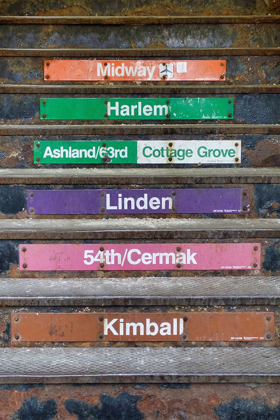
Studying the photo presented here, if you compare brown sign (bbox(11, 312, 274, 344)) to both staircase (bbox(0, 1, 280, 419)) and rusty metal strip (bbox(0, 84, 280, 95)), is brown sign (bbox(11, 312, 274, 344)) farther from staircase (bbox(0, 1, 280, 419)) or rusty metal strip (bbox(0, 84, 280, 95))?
rusty metal strip (bbox(0, 84, 280, 95))

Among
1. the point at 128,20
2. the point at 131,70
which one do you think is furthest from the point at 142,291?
the point at 128,20

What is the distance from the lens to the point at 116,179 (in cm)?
283

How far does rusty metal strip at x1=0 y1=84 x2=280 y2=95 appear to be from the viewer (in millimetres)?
3131

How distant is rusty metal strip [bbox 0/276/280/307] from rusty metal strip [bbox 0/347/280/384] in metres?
0.26

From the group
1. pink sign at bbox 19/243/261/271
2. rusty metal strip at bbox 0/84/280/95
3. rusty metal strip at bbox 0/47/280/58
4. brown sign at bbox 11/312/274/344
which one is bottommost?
brown sign at bbox 11/312/274/344

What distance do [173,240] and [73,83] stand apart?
4.72 ft

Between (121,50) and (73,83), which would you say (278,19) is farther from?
(73,83)

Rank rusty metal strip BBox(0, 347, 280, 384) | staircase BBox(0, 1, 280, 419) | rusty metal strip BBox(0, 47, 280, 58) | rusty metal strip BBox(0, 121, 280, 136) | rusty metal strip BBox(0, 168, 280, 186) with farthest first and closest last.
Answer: rusty metal strip BBox(0, 47, 280, 58), rusty metal strip BBox(0, 121, 280, 136), rusty metal strip BBox(0, 168, 280, 186), staircase BBox(0, 1, 280, 419), rusty metal strip BBox(0, 347, 280, 384)

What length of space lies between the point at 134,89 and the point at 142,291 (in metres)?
1.47

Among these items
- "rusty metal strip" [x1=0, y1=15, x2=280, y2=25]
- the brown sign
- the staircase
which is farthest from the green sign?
the brown sign

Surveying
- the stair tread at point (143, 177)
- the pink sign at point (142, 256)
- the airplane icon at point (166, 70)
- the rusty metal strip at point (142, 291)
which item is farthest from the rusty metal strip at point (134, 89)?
the rusty metal strip at point (142, 291)

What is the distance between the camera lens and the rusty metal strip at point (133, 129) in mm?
3023

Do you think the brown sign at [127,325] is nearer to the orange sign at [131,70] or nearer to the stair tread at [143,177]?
the stair tread at [143,177]

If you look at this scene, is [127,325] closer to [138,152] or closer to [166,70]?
[138,152]
